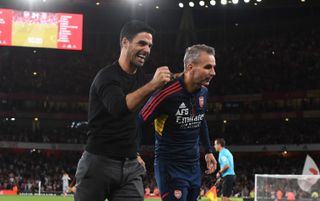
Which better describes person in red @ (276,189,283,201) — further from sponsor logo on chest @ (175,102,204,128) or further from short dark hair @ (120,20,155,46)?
short dark hair @ (120,20,155,46)

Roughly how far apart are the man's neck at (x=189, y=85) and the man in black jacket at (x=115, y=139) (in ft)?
4.72

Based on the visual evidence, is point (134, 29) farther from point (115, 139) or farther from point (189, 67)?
point (189, 67)

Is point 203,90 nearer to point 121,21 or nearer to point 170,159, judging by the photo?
point 170,159

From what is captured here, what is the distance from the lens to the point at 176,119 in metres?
5.74

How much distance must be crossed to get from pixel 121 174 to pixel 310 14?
48.6 metres

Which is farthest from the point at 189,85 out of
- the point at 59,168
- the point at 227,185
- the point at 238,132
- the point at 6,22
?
the point at 238,132

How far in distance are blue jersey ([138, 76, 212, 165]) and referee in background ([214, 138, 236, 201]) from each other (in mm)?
7580

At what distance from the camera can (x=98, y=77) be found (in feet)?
14.0

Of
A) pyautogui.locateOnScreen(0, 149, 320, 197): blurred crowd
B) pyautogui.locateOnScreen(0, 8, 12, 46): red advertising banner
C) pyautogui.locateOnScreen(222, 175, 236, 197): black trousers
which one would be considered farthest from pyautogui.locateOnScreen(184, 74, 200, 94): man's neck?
pyautogui.locateOnScreen(0, 149, 320, 197): blurred crowd

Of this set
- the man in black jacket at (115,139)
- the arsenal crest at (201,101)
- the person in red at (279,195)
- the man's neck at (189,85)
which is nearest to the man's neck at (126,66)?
the man in black jacket at (115,139)

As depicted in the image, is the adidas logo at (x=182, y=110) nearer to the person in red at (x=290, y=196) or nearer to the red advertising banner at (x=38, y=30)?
the person in red at (x=290, y=196)

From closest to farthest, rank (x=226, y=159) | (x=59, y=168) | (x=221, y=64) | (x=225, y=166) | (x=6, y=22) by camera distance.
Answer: (x=225, y=166) < (x=226, y=159) < (x=6, y=22) < (x=59, y=168) < (x=221, y=64)

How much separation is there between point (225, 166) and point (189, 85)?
801 centimetres

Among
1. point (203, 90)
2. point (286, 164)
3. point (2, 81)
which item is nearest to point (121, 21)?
point (2, 81)
